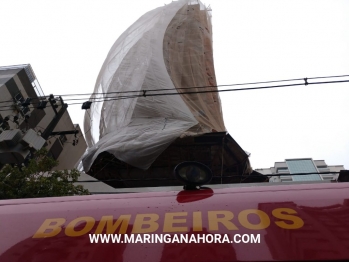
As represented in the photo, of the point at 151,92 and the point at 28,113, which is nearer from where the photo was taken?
the point at 151,92

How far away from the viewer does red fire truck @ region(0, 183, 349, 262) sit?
172 centimetres

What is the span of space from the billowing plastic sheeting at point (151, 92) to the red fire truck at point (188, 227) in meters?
5.46

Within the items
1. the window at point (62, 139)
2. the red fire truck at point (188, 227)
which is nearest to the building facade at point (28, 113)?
the window at point (62, 139)

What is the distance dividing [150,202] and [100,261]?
1.86ft

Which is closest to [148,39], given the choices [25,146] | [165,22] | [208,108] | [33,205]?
[165,22]

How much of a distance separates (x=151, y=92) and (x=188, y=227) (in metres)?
8.36

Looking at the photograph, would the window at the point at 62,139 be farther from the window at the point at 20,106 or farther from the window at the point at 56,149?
the window at the point at 20,106

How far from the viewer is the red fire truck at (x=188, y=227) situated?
172 cm

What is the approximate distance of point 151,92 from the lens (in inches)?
396

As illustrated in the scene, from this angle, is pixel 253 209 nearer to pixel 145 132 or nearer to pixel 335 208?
pixel 335 208

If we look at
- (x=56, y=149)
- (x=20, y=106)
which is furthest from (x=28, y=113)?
(x=56, y=149)

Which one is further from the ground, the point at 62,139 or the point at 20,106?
the point at 20,106

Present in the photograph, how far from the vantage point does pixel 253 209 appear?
2.01 meters

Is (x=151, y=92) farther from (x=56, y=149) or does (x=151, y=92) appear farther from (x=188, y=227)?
(x=56, y=149)
